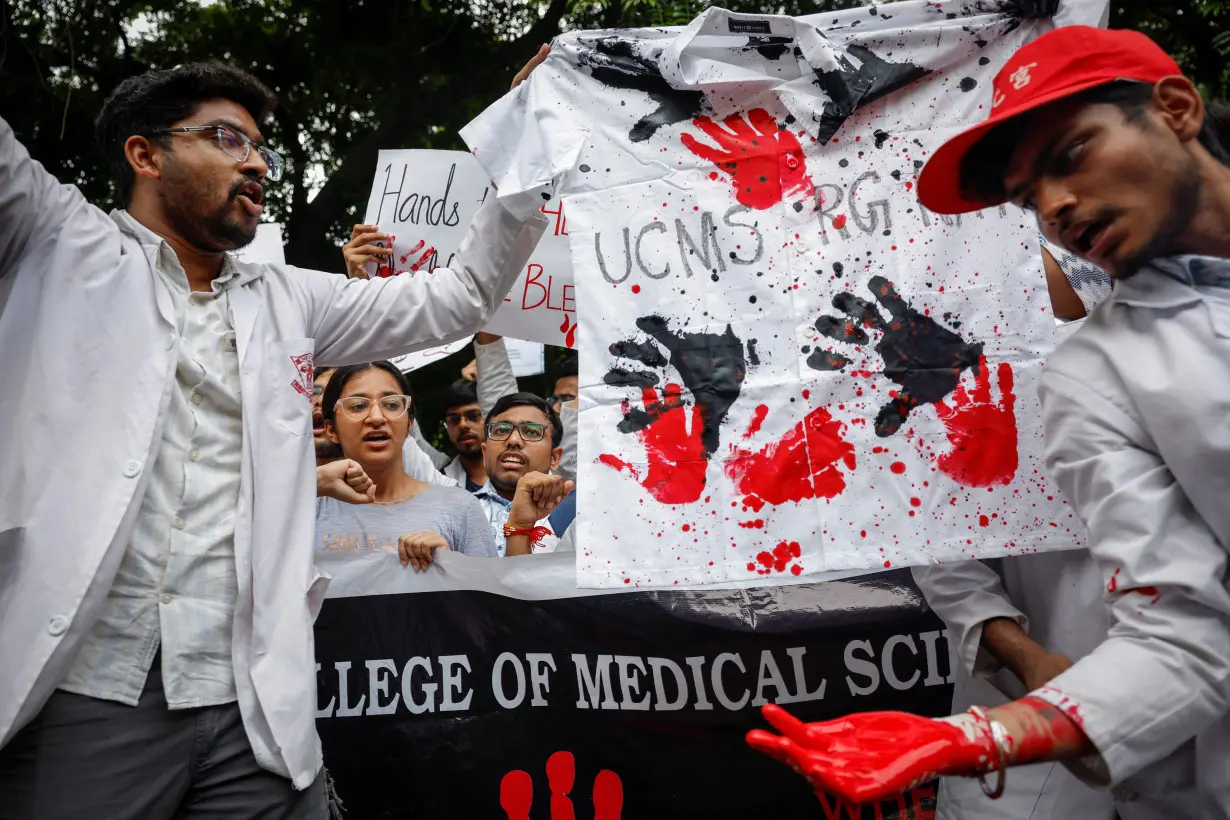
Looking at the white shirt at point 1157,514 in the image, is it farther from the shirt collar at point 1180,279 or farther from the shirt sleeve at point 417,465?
the shirt sleeve at point 417,465

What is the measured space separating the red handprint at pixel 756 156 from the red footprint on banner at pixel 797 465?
57 cm

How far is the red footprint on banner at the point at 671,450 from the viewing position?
2.59m

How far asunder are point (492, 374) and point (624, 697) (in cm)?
239

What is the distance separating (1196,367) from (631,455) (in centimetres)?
124

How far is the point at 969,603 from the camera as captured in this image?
2396mm

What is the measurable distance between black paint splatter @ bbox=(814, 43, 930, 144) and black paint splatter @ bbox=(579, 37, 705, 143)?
12.6 inches

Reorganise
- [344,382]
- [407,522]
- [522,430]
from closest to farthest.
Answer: [407,522] < [344,382] < [522,430]

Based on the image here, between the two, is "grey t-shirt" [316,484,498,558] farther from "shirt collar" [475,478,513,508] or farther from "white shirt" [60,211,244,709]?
"white shirt" [60,211,244,709]

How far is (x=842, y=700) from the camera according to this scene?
315 centimetres

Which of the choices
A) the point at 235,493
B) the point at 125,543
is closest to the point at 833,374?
the point at 235,493

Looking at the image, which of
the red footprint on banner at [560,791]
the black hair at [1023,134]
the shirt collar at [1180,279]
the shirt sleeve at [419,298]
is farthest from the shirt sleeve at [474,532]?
the shirt collar at [1180,279]

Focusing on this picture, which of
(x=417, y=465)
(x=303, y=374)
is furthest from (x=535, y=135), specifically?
(x=417, y=465)

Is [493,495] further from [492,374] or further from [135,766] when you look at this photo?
[135,766]

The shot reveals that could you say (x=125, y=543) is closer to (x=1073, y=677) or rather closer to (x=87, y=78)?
(x=1073, y=677)
